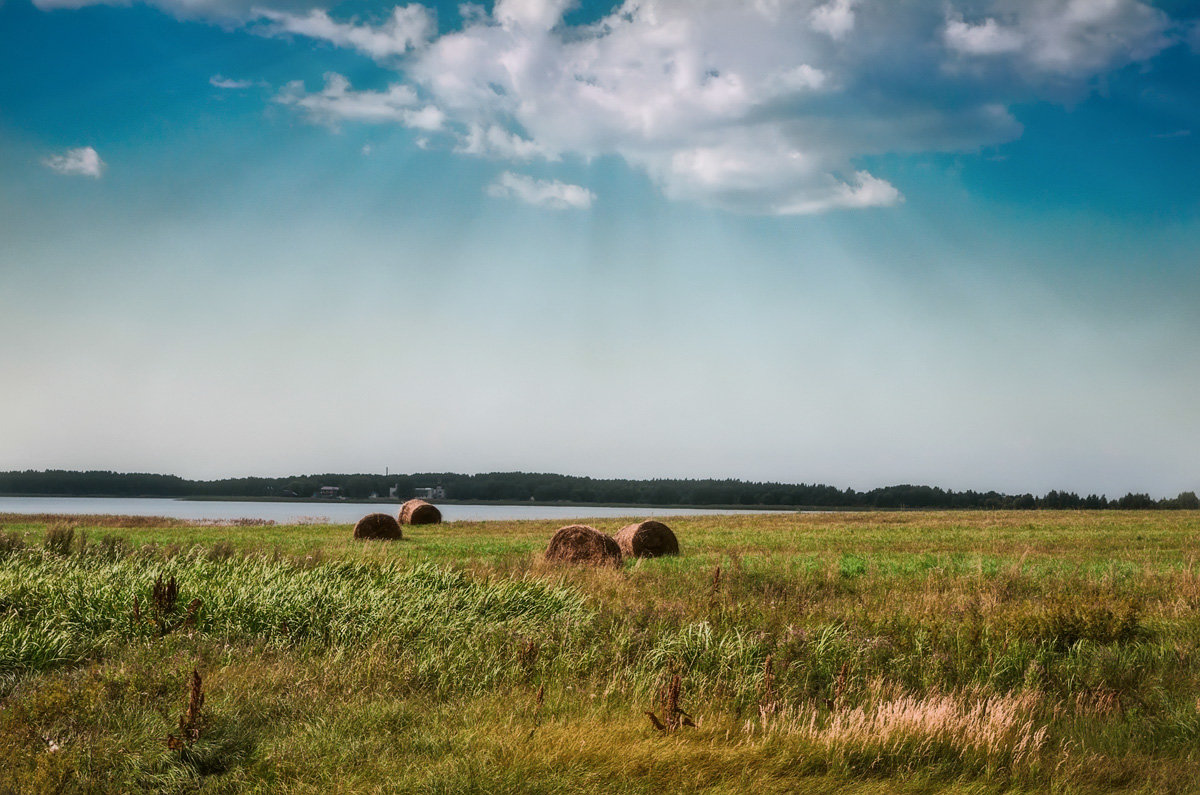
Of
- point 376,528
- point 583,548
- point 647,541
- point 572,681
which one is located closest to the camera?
point 572,681

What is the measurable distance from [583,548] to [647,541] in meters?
4.75

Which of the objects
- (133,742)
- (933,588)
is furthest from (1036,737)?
(933,588)

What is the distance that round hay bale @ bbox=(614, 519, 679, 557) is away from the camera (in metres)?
26.8

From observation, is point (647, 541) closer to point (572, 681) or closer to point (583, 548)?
point (583, 548)

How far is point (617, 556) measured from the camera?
23.0 metres

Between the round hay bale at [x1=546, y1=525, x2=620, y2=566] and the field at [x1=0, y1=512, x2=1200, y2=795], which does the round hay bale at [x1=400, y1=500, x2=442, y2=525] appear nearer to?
the round hay bale at [x1=546, y1=525, x2=620, y2=566]

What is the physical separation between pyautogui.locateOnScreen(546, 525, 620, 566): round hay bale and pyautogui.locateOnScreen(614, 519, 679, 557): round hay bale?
3.33 metres

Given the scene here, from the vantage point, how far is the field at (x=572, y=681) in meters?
6.15

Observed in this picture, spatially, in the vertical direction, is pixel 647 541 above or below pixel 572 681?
below

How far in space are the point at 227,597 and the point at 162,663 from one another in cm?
268

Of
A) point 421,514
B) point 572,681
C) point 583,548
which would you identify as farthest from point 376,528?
point 572,681

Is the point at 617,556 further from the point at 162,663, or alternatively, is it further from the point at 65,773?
the point at 65,773

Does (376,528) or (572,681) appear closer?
(572,681)

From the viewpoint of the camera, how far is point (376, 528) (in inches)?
1390
